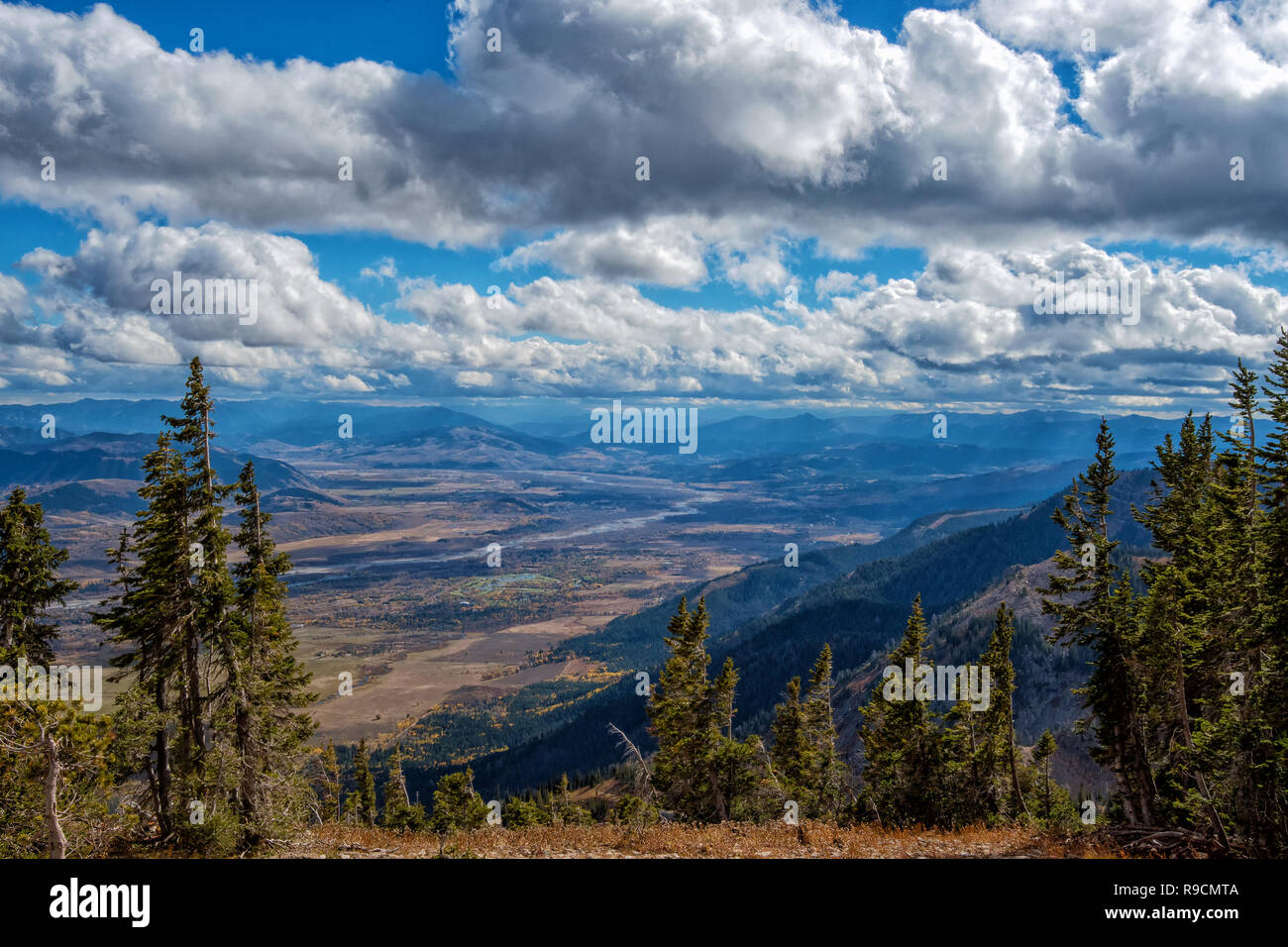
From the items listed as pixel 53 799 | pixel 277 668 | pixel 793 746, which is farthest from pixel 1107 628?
pixel 53 799

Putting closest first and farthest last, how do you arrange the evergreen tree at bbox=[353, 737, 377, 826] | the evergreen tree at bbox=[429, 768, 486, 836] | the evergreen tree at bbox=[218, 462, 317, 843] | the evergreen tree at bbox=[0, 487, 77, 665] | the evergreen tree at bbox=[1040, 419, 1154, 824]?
the evergreen tree at bbox=[218, 462, 317, 843]
the evergreen tree at bbox=[0, 487, 77, 665]
the evergreen tree at bbox=[1040, 419, 1154, 824]
the evergreen tree at bbox=[429, 768, 486, 836]
the evergreen tree at bbox=[353, 737, 377, 826]

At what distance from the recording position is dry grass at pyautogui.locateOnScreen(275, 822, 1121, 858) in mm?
17938

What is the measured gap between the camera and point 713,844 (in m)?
19.1

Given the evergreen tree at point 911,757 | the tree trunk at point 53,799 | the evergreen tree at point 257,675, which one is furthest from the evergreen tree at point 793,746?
the tree trunk at point 53,799

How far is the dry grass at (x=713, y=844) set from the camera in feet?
58.9

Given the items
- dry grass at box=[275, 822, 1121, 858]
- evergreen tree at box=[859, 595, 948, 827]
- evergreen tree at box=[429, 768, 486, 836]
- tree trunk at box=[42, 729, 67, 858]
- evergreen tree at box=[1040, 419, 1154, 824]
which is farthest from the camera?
evergreen tree at box=[429, 768, 486, 836]

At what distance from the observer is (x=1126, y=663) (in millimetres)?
28938

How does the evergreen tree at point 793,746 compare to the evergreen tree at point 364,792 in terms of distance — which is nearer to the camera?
the evergreen tree at point 793,746

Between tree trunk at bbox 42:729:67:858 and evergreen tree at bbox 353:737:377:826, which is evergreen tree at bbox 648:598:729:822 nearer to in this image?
tree trunk at bbox 42:729:67:858

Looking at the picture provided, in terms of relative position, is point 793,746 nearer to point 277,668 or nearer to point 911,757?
point 911,757

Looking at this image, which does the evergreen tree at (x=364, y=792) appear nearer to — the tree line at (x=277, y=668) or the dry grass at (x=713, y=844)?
the tree line at (x=277, y=668)

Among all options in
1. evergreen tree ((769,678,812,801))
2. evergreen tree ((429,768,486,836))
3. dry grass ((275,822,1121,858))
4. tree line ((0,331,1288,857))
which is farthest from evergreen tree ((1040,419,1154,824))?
evergreen tree ((429,768,486,836))
